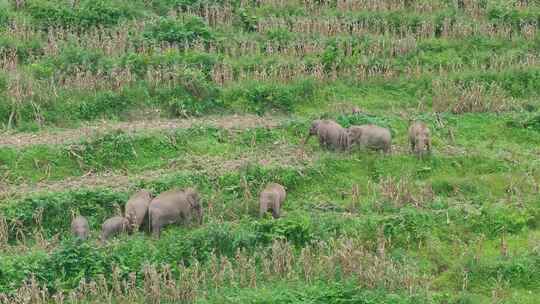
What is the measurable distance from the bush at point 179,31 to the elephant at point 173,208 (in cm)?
743

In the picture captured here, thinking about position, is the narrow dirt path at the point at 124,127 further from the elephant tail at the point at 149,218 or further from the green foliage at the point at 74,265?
the green foliage at the point at 74,265

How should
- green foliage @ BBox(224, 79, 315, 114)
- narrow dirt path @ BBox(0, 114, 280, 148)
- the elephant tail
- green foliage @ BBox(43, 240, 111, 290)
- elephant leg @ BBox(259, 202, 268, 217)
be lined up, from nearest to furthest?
green foliage @ BBox(43, 240, 111, 290) < the elephant tail < elephant leg @ BBox(259, 202, 268, 217) < narrow dirt path @ BBox(0, 114, 280, 148) < green foliage @ BBox(224, 79, 315, 114)

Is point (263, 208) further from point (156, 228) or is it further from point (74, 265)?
point (74, 265)

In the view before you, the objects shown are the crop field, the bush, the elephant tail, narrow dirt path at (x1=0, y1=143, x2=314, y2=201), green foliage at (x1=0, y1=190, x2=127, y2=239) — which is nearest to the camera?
the crop field

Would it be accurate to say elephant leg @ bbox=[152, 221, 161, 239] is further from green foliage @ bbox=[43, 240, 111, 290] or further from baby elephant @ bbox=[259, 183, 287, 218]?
baby elephant @ bbox=[259, 183, 287, 218]

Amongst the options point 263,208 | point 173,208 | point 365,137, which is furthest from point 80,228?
point 365,137

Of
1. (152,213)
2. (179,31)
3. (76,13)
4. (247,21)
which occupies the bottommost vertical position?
(152,213)

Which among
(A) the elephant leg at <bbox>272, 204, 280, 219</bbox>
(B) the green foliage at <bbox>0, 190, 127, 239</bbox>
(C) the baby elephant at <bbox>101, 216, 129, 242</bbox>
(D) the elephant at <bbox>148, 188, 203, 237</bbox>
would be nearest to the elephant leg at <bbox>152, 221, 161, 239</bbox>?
(D) the elephant at <bbox>148, 188, 203, 237</bbox>

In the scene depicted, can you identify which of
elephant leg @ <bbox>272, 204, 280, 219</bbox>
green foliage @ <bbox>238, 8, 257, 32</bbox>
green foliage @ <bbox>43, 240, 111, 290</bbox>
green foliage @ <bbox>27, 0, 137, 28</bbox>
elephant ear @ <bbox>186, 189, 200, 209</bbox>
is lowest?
elephant leg @ <bbox>272, 204, 280, 219</bbox>

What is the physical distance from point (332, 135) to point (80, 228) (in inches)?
214

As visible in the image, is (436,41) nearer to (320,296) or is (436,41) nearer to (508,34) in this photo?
(508,34)

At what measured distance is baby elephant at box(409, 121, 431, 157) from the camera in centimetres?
1822

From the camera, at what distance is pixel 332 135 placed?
18406 millimetres

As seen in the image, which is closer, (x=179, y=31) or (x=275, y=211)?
(x=275, y=211)
